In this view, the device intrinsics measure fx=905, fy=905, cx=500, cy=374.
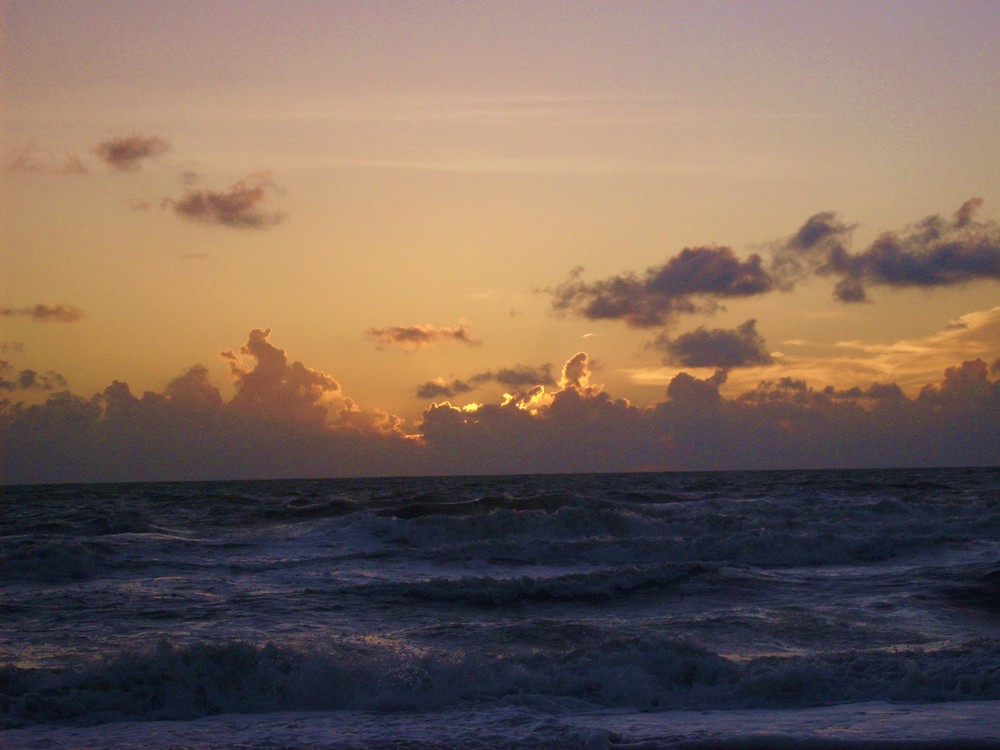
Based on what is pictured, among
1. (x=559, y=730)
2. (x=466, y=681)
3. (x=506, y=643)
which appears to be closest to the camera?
(x=559, y=730)

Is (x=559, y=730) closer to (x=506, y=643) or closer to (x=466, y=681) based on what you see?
(x=466, y=681)

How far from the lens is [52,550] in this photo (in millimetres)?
21625

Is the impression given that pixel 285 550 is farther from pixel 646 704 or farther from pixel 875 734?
pixel 875 734

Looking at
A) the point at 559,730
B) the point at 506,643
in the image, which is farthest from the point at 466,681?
the point at 506,643

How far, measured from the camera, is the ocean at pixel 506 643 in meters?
9.90

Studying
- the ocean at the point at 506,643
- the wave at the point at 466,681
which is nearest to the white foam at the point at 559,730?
the ocean at the point at 506,643

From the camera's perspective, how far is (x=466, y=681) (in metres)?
11.5

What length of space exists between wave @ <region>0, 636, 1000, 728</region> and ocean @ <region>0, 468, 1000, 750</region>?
0.11 feet

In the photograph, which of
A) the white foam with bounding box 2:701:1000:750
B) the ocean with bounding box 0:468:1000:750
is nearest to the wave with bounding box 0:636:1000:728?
the ocean with bounding box 0:468:1000:750

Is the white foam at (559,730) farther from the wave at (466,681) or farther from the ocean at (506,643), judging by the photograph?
the wave at (466,681)

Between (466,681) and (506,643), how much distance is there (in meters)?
2.58

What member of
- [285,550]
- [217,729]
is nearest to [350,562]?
[285,550]

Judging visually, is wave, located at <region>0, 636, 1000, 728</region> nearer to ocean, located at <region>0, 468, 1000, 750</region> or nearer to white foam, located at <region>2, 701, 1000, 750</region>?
ocean, located at <region>0, 468, 1000, 750</region>

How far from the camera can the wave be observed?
35.7ft
